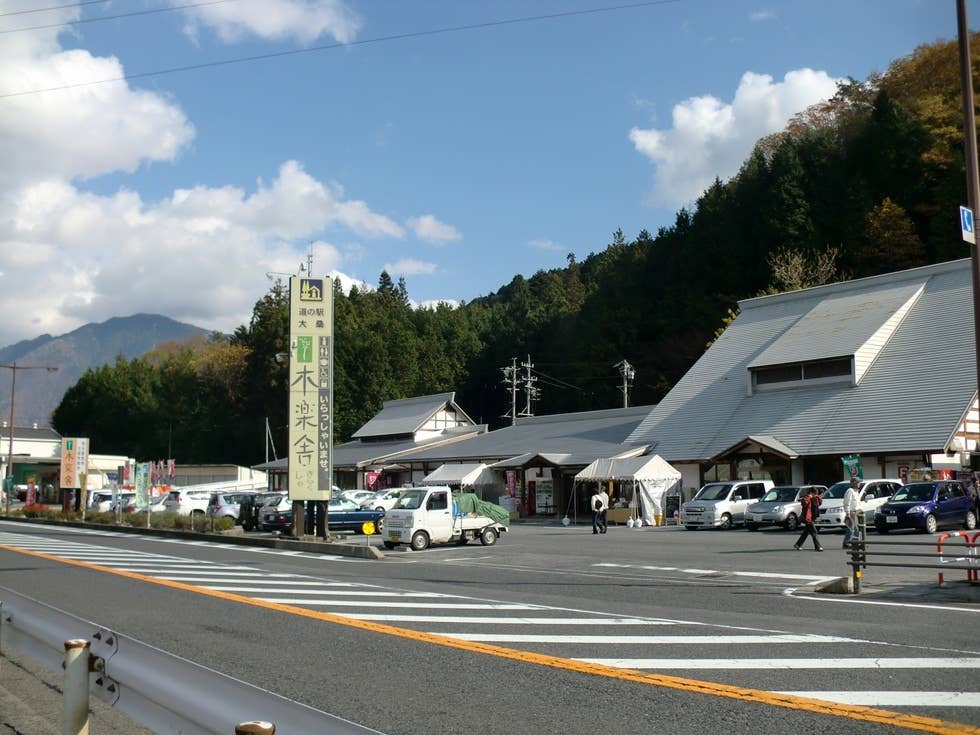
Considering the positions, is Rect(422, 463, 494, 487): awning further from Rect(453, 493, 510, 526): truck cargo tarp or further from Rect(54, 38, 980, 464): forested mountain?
Rect(54, 38, 980, 464): forested mountain

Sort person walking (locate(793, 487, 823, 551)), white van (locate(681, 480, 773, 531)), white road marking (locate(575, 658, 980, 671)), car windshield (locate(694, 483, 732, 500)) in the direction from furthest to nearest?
car windshield (locate(694, 483, 732, 500)), white van (locate(681, 480, 773, 531)), person walking (locate(793, 487, 823, 551)), white road marking (locate(575, 658, 980, 671))

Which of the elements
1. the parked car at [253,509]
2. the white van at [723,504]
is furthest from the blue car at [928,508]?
the parked car at [253,509]

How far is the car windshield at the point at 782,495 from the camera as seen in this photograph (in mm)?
33750

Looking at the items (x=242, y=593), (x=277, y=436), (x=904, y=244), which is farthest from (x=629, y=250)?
(x=242, y=593)

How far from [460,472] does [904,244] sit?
115ft

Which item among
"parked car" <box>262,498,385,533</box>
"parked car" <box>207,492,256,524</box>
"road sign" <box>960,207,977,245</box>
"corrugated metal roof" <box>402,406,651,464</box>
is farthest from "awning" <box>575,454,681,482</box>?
"road sign" <box>960,207,977,245</box>

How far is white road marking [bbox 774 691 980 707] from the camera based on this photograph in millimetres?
6887

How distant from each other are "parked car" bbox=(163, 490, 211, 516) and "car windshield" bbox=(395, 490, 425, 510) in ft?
74.0

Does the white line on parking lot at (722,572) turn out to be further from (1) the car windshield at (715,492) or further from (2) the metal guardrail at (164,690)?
(1) the car windshield at (715,492)

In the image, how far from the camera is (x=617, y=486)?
43.5 m

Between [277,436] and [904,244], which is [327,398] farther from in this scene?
[277,436]

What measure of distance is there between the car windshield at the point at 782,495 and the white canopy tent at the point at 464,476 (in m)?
17.3

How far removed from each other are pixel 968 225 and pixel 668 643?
802cm

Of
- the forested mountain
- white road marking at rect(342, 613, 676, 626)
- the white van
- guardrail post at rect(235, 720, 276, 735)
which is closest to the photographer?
guardrail post at rect(235, 720, 276, 735)
